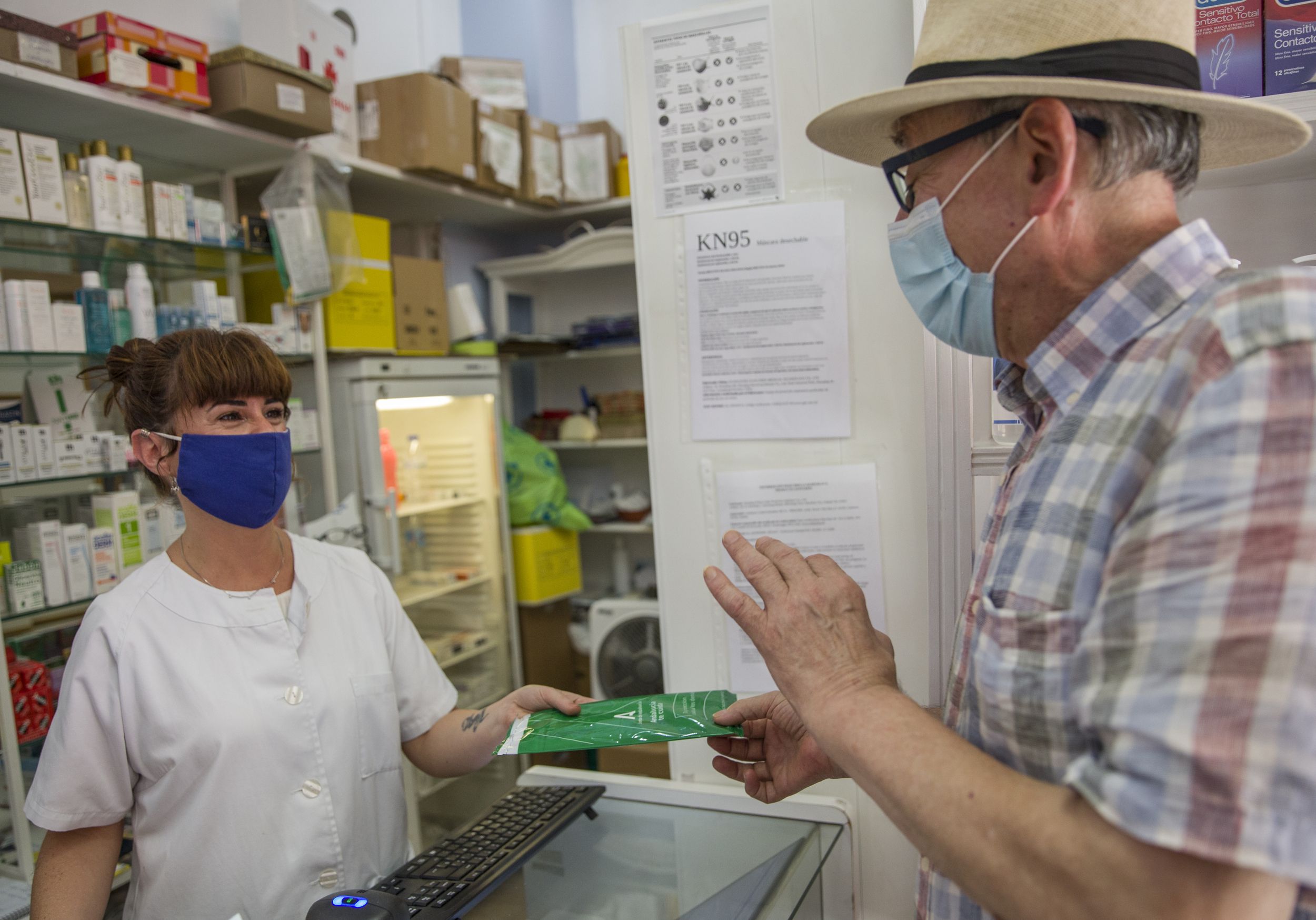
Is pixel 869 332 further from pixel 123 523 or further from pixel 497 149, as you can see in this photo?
pixel 497 149

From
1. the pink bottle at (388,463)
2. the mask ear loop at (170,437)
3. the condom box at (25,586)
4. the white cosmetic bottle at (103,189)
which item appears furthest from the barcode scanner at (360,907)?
the pink bottle at (388,463)

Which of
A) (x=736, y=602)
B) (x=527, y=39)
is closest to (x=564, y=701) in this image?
(x=736, y=602)

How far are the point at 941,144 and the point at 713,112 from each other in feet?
3.21

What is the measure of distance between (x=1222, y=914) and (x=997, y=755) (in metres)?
0.24

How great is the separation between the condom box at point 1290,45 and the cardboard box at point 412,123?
282 centimetres

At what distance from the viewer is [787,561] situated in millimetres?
1017

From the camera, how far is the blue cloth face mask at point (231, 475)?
62.2 inches

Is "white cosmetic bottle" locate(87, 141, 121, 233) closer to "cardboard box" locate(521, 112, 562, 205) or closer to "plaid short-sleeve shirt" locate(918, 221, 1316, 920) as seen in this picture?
"cardboard box" locate(521, 112, 562, 205)

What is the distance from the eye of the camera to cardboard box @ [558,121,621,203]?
432 centimetres

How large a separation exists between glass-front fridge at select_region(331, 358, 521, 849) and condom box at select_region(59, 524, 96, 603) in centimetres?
110

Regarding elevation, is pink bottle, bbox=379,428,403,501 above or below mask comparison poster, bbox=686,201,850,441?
below

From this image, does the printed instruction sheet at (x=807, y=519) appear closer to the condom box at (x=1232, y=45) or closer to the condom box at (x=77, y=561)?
the condom box at (x=1232, y=45)

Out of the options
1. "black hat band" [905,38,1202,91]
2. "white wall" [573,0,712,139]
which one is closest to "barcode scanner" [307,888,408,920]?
"black hat band" [905,38,1202,91]

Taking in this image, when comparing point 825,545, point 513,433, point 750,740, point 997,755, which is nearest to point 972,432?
point 825,545
